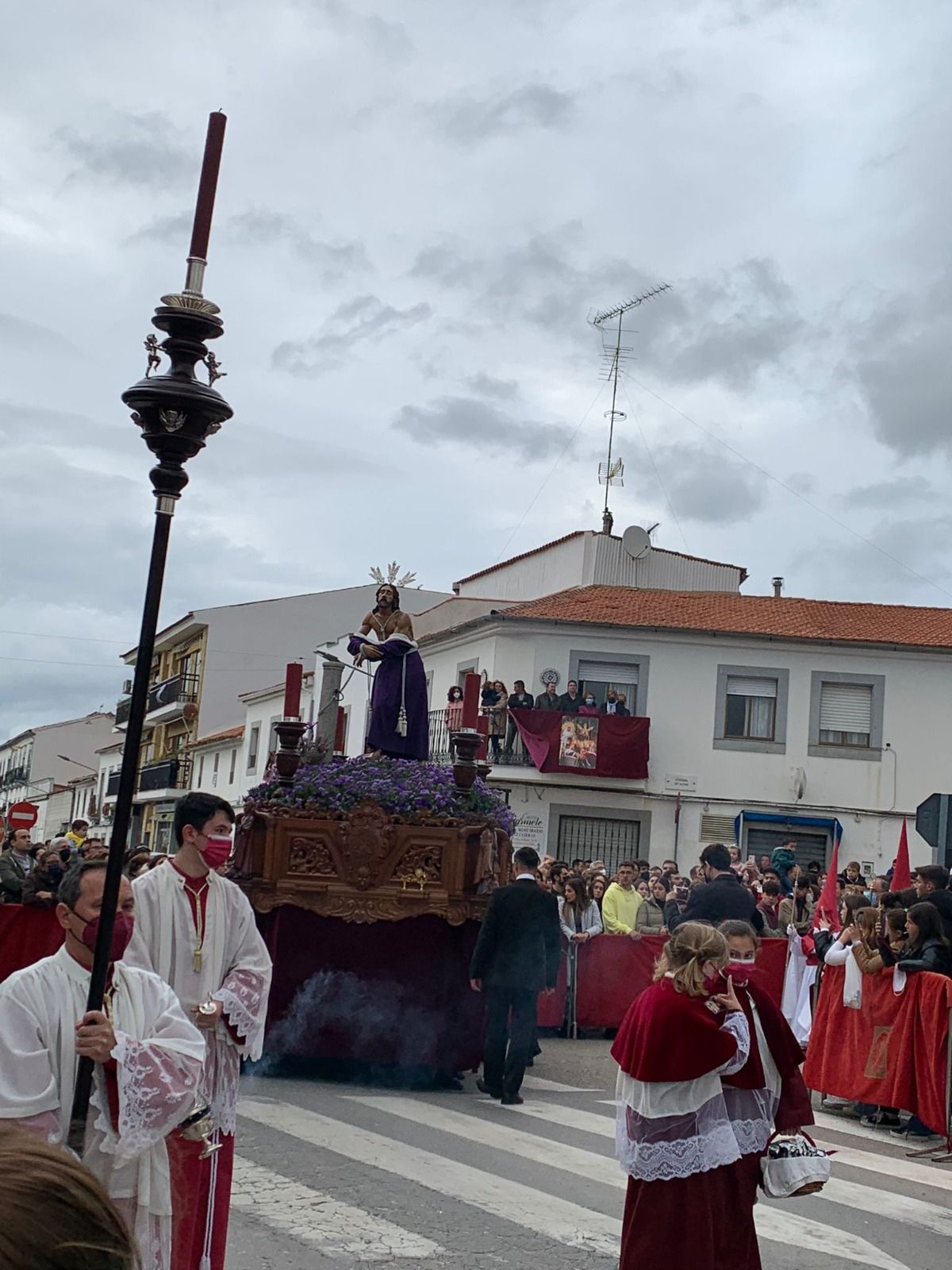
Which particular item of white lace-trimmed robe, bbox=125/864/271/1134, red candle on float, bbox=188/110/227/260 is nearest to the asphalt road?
white lace-trimmed robe, bbox=125/864/271/1134

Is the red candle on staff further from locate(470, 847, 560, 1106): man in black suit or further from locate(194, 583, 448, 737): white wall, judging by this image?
locate(194, 583, 448, 737): white wall

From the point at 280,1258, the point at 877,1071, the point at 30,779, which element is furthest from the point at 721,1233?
the point at 30,779

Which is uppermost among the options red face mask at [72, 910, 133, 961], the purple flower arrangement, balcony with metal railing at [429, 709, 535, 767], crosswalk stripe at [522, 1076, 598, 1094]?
balcony with metal railing at [429, 709, 535, 767]

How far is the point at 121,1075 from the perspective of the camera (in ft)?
13.0

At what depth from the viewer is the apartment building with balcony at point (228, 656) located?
2158 inches

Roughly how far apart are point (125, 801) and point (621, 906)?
13979 millimetres

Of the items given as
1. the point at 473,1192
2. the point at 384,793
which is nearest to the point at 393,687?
the point at 384,793

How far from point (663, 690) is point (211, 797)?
27842mm

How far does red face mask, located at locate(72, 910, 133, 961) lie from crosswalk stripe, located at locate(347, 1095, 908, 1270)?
398 cm

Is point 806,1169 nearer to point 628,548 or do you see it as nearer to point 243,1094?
point 243,1094

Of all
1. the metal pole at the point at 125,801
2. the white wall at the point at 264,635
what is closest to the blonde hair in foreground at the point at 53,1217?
the metal pole at the point at 125,801

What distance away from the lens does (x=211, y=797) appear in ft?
18.9

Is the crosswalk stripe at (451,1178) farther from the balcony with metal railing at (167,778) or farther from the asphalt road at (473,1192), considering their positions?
the balcony with metal railing at (167,778)

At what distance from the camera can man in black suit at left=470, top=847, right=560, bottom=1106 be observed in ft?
35.4
